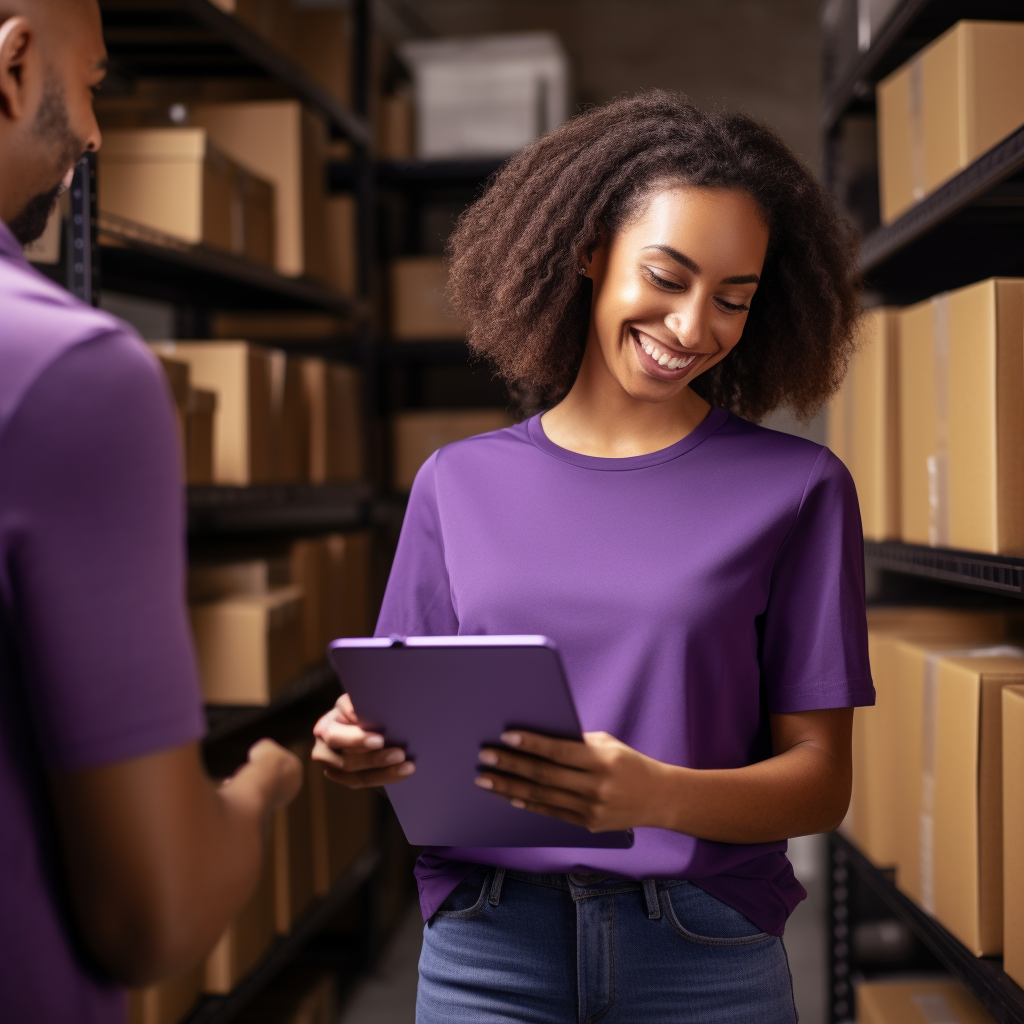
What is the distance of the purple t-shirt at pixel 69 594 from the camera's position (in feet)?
2.06

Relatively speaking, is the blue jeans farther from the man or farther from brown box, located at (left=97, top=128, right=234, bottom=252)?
brown box, located at (left=97, top=128, right=234, bottom=252)

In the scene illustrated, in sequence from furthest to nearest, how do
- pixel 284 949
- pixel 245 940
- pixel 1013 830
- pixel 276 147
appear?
pixel 276 147
pixel 284 949
pixel 245 940
pixel 1013 830

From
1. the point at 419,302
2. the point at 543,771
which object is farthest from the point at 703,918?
the point at 419,302

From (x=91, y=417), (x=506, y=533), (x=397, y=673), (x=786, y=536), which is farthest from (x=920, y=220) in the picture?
(x=91, y=417)

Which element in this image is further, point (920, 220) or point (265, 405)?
point (265, 405)

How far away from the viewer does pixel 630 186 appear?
126 cm

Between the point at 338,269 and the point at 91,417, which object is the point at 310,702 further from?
the point at 91,417

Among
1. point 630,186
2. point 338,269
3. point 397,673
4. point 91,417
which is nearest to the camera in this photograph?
point 91,417

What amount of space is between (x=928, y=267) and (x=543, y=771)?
172cm

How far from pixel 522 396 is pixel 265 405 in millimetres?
966

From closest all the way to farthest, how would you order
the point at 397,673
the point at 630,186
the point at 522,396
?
1. the point at 397,673
2. the point at 630,186
3. the point at 522,396

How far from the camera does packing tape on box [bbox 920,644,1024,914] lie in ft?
5.73

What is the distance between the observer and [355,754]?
1.06m

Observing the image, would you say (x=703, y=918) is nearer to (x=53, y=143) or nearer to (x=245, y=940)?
(x=53, y=143)
